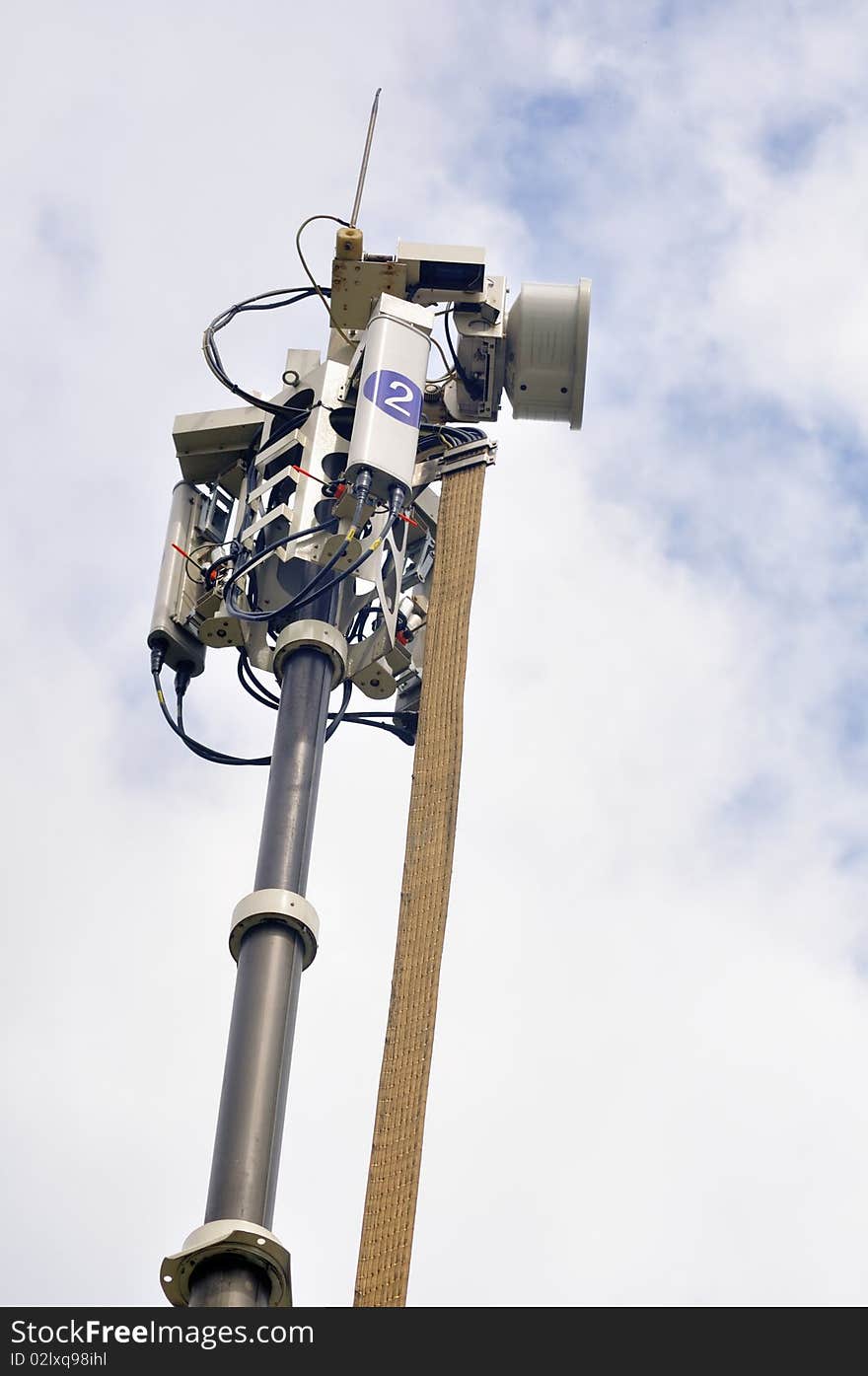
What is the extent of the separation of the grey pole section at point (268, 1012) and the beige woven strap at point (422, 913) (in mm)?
500

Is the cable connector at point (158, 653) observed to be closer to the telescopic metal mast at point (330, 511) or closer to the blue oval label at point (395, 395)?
the telescopic metal mast at point (330, 511)

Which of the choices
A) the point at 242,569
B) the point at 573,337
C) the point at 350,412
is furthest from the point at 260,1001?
the point at 573,337

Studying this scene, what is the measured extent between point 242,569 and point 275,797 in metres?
1.86

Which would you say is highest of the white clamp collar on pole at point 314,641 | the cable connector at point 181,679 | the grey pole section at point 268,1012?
the cable connector at point 181,679

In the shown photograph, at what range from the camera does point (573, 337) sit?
13.3 meters

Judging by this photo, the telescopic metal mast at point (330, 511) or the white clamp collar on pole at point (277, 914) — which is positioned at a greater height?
the telescopic metal mast at point (330, 511)

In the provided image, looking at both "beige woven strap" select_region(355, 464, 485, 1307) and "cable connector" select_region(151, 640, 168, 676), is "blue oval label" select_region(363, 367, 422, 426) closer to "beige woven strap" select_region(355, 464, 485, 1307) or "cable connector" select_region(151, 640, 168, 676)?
"beige woven strap" select_region(355, 464, 485, 1307)

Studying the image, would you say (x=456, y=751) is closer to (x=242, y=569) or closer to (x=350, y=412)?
(x=242, y=569)

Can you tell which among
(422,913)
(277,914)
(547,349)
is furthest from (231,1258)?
(547,349)

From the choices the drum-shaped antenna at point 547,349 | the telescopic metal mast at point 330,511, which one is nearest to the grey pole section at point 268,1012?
the telescopic metal mast at point 330,511

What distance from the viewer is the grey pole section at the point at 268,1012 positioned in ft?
29.2

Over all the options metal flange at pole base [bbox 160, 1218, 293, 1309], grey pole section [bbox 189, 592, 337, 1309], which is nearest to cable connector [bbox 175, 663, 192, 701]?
grey pole section [bbox 189, 592, 337, 1309]

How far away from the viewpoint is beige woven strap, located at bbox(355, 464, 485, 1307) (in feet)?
29.6
